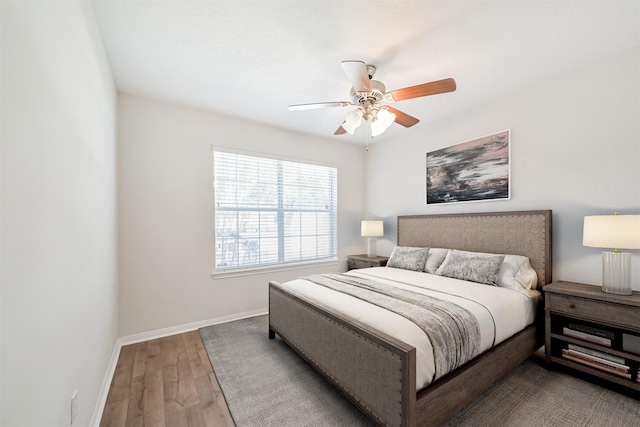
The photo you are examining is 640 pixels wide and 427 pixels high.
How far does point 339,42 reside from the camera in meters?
2.02

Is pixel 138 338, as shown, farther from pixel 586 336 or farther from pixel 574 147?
pixel 574 147

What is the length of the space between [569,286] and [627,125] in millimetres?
1439

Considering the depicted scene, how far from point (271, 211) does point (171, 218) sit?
1.29 m

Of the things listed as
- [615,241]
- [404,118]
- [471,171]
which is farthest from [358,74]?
[615,241]

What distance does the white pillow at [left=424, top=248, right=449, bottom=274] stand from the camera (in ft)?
10.4

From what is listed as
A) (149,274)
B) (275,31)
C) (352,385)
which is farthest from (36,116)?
(149,274)

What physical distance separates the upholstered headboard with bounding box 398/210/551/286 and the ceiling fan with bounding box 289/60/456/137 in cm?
154

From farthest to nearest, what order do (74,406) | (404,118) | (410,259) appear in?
1. (410,259)
2. (404,118)
3. (74,406)

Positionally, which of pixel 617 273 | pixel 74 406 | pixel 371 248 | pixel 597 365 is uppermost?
pixel 617 273

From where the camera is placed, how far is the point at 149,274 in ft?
9.71

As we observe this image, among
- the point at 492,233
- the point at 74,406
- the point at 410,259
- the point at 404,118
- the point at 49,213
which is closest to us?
the point at 49,213

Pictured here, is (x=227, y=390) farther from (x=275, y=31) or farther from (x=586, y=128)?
(x=586, y=128)

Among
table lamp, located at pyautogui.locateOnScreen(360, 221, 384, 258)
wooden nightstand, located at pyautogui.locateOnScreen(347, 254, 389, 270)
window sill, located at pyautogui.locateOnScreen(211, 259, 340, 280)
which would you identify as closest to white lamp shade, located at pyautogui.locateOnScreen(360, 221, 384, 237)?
table lamp, located at pyautogui.locateOnScreen(360, 221, 384, 258)

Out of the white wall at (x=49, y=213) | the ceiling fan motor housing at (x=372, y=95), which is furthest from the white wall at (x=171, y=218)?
the ceiling fan motor housing at (x=372, y=95)
